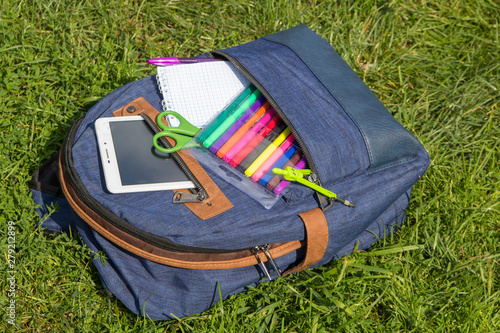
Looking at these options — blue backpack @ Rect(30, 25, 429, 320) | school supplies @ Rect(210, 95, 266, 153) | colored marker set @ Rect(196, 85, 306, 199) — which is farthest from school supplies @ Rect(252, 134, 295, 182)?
school supplies @ Rect(210, 95, 266, 153)

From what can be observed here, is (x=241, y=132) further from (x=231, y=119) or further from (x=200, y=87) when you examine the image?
(x=200, y=87)

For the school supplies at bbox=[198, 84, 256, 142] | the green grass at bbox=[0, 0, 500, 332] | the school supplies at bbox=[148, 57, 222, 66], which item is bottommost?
the green grass at bbox=[0, 0, 500, 332]

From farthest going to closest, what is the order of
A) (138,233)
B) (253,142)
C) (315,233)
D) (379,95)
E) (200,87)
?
(379,95) → (200,87) → (253,142) → (315,233) → (138,233)

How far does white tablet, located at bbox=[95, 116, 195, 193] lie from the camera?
2.14 metres

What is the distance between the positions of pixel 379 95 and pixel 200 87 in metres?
1.40

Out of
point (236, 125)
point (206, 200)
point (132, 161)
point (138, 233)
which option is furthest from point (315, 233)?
point (132, 161)

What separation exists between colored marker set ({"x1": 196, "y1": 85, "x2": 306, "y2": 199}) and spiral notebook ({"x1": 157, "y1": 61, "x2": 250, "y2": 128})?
0.25 feet

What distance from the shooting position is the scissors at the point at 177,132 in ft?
7.18

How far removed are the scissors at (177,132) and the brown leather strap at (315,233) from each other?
2.00 feet

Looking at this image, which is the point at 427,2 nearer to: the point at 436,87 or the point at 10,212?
the point at 436,87

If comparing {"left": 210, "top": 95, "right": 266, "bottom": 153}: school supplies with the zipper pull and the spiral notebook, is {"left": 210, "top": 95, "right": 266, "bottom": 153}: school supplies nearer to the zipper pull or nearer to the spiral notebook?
the spiral notebook

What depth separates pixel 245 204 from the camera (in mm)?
2178

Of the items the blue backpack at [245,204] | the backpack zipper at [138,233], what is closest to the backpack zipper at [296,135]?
the blue backpack at [245,204]

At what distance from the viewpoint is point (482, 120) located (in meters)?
3.15
